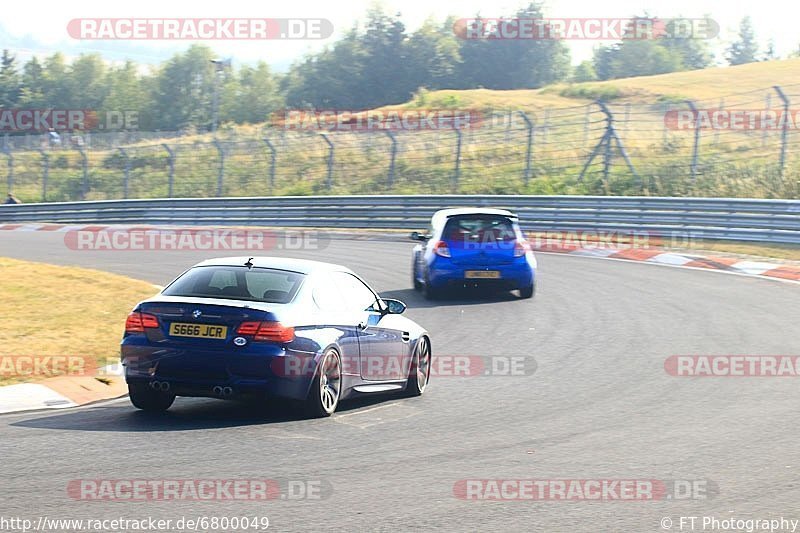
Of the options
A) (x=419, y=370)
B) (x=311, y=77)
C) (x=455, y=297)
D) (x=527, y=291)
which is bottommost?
(x=455, y=297)

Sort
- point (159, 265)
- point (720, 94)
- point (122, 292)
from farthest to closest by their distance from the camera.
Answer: point (720, 94) → point (159, 265) → point (122, 292)

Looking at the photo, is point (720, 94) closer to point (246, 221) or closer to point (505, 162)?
point (505, 162)

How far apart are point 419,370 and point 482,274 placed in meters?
7.16

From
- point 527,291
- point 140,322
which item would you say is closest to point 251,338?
point 140,322

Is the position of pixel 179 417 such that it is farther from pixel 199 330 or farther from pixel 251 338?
pixel 251 338

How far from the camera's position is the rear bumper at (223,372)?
8.79 metres

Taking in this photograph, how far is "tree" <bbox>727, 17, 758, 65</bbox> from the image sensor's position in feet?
574

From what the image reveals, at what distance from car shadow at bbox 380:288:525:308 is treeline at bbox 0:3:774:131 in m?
70.8

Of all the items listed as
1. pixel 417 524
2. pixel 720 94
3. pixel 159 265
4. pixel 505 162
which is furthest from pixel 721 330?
pixel 720 94

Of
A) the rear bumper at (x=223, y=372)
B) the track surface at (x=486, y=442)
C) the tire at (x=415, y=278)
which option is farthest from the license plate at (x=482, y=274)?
the rear bumper at (x=223, y=372)

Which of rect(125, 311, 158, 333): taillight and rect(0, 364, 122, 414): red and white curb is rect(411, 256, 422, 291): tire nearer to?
rect(0, 364, 122, 414): red and white curb

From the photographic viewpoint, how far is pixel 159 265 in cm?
2298

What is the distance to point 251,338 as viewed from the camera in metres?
8.80

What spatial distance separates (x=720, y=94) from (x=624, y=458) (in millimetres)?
70902
